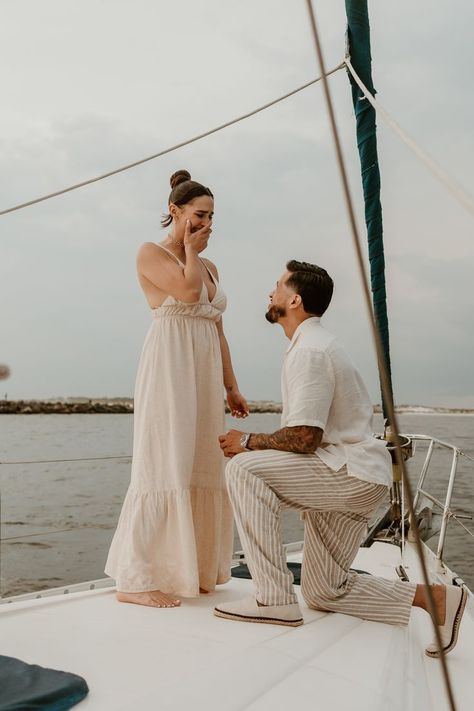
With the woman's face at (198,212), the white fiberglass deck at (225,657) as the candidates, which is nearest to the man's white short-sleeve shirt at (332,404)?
the white fiberglass deck at (225,657)

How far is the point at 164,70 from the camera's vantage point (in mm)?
3748

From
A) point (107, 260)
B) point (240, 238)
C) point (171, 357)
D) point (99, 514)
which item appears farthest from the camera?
point (99, 514)

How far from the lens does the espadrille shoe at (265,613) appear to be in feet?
6.95

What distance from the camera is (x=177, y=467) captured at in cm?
250

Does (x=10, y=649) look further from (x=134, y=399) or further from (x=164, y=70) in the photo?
(x=164, y=70)

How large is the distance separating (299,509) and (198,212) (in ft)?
3.68

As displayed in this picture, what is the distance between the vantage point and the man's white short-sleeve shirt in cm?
215

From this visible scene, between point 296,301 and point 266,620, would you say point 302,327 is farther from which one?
point 266,620

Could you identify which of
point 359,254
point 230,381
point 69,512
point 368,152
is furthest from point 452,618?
point 69,512

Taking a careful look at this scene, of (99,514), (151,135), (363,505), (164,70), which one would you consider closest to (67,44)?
(164,70)

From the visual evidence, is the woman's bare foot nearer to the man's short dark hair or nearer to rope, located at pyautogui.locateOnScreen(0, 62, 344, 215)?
the man's short dark hair

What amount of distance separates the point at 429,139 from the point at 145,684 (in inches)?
79.3

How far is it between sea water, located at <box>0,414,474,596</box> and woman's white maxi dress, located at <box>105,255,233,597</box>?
654mm

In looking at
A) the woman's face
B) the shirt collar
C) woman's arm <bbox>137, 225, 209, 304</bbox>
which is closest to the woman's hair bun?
the woman's face
